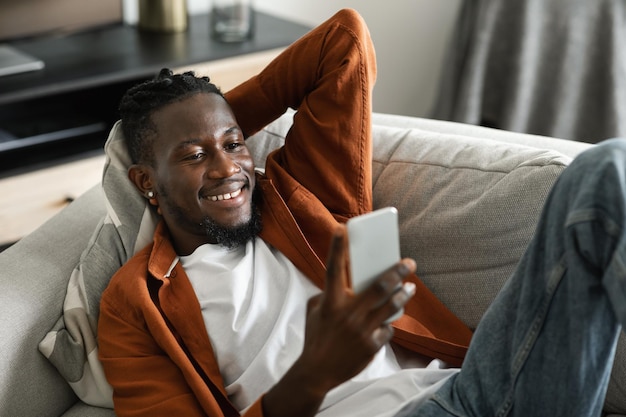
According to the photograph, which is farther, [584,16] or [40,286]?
[584,16]

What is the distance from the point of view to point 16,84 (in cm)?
244

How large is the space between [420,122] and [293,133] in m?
0.37

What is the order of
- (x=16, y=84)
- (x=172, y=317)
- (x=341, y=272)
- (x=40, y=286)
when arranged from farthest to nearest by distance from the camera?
(x=16, y=84) < (x=40, y=286) < (x=172, y=317) < (x=341, y=272)

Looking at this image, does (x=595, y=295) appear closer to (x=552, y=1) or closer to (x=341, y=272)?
(x=341, y=272)

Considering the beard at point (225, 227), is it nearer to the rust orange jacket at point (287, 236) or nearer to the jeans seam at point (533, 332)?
the rust orange jacket at point (287, 236)

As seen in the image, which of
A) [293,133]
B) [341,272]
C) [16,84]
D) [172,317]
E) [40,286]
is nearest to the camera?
[341,272]

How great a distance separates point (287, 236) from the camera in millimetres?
1516

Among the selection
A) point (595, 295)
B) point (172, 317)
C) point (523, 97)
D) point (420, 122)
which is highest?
point (595, 295)

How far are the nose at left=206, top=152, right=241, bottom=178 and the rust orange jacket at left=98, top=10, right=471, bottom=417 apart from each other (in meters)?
0.11

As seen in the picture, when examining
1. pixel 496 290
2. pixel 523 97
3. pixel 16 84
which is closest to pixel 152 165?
pixel 496 290

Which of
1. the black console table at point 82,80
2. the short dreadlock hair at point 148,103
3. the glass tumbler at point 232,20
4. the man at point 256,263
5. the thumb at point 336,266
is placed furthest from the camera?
the glass tumbler at point 232,20

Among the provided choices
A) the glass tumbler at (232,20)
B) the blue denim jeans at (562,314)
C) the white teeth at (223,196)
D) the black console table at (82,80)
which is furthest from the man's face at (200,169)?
the glass tumbler at (232,20)

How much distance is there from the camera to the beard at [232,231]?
1487 mm

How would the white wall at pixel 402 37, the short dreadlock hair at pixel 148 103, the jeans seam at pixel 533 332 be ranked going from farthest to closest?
1. the white wall at pixel 402 37
2. the short dreadlock hair at pixel 148 103
3. the jeans seam at pixel 533 332
